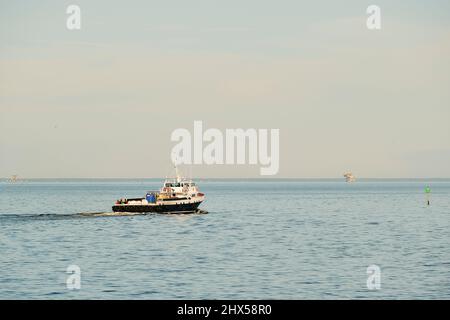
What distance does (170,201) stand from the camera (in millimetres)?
139875

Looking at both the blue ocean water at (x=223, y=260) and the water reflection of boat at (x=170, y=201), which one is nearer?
the blue ocean water at (x=223, y=260)

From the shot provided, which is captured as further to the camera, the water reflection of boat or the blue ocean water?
the water reflection of boat

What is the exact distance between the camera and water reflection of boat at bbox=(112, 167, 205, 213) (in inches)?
5507

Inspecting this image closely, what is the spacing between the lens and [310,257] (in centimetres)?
7094

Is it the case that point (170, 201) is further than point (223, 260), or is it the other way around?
point (170, 201)

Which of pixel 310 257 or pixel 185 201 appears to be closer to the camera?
pixel 310 257

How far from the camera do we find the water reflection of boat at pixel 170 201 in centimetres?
13988

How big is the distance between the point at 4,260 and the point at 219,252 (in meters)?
21.8
